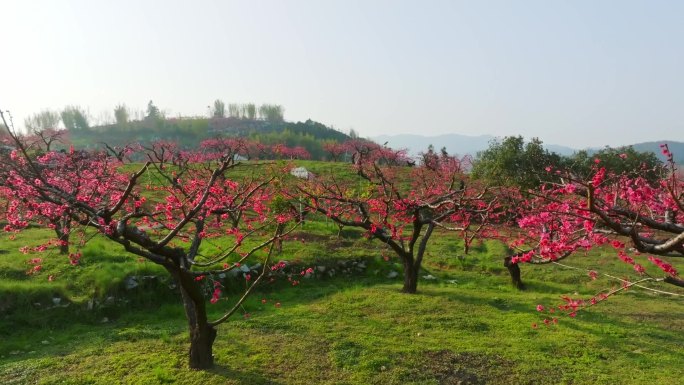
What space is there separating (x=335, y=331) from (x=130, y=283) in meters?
6.80

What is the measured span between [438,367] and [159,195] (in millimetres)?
30360

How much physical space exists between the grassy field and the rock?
0.15m

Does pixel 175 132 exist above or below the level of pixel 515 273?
above

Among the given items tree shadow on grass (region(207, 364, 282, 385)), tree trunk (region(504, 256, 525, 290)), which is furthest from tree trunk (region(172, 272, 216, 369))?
tree trunk (region(504, 256, 525, 290))

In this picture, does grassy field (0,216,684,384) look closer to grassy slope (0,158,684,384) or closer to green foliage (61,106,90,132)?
grassy slope (0,158,684,384)

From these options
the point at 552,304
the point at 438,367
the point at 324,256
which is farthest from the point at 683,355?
the point at 324,256

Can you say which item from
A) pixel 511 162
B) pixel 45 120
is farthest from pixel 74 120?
pixel 511 162

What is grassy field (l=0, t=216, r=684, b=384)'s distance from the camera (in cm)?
896

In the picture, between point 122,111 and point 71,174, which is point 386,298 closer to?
point 71,174

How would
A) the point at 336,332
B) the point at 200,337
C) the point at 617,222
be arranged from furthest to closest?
the point at 336,332 → the point at 200,337 → the point at 617,222

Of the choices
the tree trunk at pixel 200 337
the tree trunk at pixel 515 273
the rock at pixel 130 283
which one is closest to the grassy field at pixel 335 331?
the rock at pixel 130 283

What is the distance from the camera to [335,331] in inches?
444

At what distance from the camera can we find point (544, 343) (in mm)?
10516

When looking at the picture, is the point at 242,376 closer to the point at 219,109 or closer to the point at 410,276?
the point at 410,276
